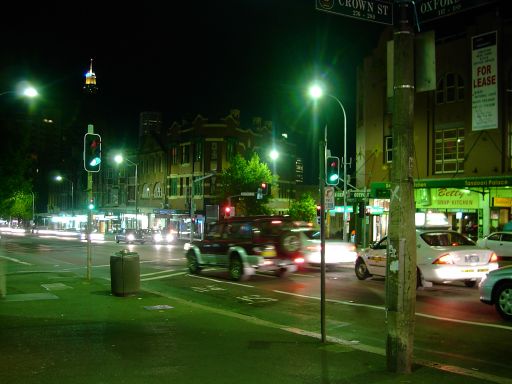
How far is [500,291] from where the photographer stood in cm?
1080

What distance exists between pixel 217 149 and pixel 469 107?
3510 cm

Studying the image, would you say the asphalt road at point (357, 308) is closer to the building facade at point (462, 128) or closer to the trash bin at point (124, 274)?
the trash bin at point (124, 274)

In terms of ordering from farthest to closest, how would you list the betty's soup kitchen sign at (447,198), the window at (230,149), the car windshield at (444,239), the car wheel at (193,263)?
the window at (230,149), the betty's soup kitchen sign at (447,198), the car wheel at (193,263), the car windshield at (444,239)

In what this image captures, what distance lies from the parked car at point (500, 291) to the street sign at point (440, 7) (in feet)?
20.0

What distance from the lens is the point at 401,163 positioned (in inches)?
256

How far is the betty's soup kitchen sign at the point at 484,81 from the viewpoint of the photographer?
2845cm

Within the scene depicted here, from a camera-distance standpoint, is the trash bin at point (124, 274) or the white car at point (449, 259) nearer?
the trash bin at point (124, 274)

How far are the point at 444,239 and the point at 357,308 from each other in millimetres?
4154

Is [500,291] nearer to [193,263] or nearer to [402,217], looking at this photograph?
[402,217]

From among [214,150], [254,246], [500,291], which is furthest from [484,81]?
[214,150]

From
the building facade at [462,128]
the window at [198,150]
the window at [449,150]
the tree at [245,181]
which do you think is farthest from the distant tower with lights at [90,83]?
the window at [449,150]

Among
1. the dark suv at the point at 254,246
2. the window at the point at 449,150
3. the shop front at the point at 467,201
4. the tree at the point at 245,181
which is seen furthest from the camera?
the tree at the point at 245,181

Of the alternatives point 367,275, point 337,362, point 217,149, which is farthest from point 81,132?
point 337,362

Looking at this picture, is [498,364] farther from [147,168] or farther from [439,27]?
[147,168]
